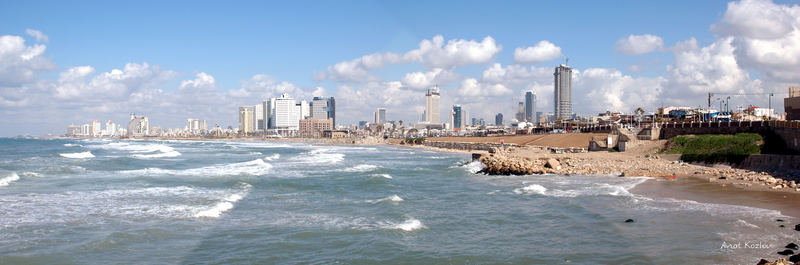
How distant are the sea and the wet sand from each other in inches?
37.3

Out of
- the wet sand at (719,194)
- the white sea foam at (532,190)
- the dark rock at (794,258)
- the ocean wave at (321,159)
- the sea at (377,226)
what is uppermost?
the dark rock at (794,258)

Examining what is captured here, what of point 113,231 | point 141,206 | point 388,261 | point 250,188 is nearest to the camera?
point 388,261

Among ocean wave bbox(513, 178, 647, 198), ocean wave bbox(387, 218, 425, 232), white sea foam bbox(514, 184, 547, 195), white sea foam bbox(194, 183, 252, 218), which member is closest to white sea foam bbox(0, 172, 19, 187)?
white sea foam bbox(194, 183, 252, 218)

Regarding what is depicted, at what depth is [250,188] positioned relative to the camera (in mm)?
29344

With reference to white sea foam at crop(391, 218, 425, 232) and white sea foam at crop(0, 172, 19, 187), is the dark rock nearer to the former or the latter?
white sea foam at crop(391, 218, 425, 232)

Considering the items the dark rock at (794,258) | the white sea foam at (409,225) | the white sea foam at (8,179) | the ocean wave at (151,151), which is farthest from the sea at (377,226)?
the ocean wave at (151,151)

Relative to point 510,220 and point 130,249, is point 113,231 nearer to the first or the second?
point 130,249

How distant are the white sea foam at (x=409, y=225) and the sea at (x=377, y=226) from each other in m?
0.03

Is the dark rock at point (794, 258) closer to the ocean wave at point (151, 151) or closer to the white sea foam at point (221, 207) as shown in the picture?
the white sea foam at point (221, 207)

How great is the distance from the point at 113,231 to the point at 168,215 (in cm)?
295

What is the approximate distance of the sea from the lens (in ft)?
45.9

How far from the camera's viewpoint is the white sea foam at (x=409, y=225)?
17.5 meters

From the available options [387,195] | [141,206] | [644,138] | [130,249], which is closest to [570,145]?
[644,138]

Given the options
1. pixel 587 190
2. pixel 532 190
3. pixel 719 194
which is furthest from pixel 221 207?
pixel 719 194
